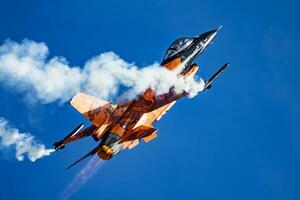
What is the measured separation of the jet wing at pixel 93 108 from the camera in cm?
3540

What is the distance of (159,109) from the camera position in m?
38.2

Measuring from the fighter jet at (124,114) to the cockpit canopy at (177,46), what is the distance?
7 cm

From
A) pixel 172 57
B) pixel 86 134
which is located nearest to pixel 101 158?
pixel 86 134

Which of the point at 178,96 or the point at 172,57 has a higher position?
the point at 172,57

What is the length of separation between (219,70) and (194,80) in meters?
1.64

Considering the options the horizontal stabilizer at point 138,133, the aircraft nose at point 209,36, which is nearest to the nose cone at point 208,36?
the aircraft nose at point 209,36

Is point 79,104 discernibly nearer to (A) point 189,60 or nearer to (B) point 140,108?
(B) point 140,108

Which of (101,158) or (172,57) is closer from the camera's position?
(101,158)

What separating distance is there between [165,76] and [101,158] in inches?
216

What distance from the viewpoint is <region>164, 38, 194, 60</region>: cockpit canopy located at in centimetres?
3819

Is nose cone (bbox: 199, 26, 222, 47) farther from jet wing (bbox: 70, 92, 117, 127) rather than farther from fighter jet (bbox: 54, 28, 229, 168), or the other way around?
jet wing (bbox: 70, 92, 117, 127)

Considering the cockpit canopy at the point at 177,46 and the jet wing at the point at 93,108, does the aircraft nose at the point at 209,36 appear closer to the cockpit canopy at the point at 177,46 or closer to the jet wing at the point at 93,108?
the cockpit canopy at the point at 177,46

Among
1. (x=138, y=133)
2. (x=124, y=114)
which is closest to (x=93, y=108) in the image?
(x=124, y=114)

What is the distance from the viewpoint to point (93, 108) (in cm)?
3591
